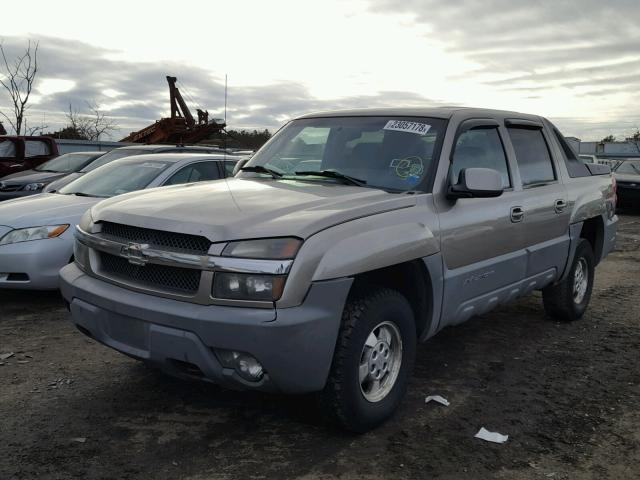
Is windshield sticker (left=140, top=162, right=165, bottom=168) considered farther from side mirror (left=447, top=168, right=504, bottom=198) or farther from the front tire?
the front tire

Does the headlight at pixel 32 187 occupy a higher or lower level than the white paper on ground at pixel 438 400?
higher

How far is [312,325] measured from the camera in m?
2.89

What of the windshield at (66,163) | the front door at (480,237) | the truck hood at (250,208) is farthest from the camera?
the windshield at (66,163)

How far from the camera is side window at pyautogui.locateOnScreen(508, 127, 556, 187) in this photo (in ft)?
15.6

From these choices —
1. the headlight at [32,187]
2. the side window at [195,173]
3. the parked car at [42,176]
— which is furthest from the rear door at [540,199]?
the headlight at [32,187]

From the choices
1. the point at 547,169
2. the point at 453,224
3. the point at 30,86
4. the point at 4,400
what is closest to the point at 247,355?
the point at 453,224

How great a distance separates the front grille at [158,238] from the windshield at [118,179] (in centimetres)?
321

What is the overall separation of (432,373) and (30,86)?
20703mm

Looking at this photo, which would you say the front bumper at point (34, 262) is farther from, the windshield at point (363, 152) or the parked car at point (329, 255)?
the windshield at point (363, 152)

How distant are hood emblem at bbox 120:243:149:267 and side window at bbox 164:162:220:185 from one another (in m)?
3.53

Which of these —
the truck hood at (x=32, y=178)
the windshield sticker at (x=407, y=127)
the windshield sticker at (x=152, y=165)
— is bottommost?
the truck hood at (x=32, y=178)

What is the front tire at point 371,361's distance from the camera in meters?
3.12

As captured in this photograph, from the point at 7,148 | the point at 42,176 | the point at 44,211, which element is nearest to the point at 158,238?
the point at 44,211

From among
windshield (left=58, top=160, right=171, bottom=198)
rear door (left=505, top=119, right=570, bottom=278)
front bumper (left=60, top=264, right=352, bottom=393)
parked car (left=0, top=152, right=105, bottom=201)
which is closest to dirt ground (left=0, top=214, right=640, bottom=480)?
front bumper (left=60, top=264, right=352, bottom=393)
